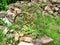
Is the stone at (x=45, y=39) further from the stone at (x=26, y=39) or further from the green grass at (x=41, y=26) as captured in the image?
the stone at (x=26, y=39)

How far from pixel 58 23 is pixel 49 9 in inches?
32.7

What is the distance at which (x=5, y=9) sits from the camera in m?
7.88

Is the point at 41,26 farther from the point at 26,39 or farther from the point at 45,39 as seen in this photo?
the point at 26,39

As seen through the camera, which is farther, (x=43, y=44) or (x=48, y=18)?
(x=48, y=18)

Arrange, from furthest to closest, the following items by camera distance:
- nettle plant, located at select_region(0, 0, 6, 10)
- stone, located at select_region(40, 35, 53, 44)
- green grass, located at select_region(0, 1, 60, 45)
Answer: nettle plant, located at select_region(0, 0, 6, 10), green grass, located at select_region(0, 1, 60, 45), stone, located at select_region(40, 35, 53, 44)

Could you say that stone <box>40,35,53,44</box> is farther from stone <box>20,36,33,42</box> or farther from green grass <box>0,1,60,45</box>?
stone <box>20,36,33,42</box>

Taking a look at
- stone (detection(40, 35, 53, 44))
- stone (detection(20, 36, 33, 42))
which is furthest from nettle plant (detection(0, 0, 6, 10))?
stone (detection(40, 35, 53, 44))

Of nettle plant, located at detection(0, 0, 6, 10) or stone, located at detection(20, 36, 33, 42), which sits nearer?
stone, located at detection(20, 36, 33, 42)

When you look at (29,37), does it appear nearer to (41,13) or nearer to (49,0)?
(41,13)

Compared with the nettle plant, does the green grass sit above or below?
below

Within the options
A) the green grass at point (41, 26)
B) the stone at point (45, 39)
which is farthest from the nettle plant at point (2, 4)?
the stone at point (45, 39)

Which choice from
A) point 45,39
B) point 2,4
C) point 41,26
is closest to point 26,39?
point 45,39

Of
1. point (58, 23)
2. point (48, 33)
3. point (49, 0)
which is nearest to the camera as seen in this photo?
point (48, 33)

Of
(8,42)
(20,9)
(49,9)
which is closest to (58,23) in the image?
(49,9)
